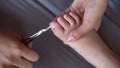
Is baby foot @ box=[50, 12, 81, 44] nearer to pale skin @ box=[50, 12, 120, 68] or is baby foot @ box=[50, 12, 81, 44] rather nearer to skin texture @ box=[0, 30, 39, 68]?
pale skin @ box=[50, 12, 120, 68]

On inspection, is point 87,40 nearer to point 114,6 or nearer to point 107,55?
point 107,55

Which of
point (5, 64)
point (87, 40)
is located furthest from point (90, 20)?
point (5, 64)

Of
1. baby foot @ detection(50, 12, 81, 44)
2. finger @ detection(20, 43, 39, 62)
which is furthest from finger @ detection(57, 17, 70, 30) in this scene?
finger @ detection(20, 43, 39, 62)

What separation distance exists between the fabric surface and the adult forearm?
19mm

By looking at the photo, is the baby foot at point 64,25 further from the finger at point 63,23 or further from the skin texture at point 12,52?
the skin texture at point 12,52

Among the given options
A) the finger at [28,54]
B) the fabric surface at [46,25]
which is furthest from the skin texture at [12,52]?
the fabric surface at [46,25]

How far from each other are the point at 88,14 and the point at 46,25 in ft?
0.45

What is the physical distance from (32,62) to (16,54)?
0.10 meters

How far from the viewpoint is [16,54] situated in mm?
690

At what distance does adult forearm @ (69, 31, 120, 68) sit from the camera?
84cm

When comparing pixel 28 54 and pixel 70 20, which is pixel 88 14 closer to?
pixel 70 20

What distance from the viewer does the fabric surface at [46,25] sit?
32.0 inches

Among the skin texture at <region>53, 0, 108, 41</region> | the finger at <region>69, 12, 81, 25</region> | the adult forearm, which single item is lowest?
the adult forearm

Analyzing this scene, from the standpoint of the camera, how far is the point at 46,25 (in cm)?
87
